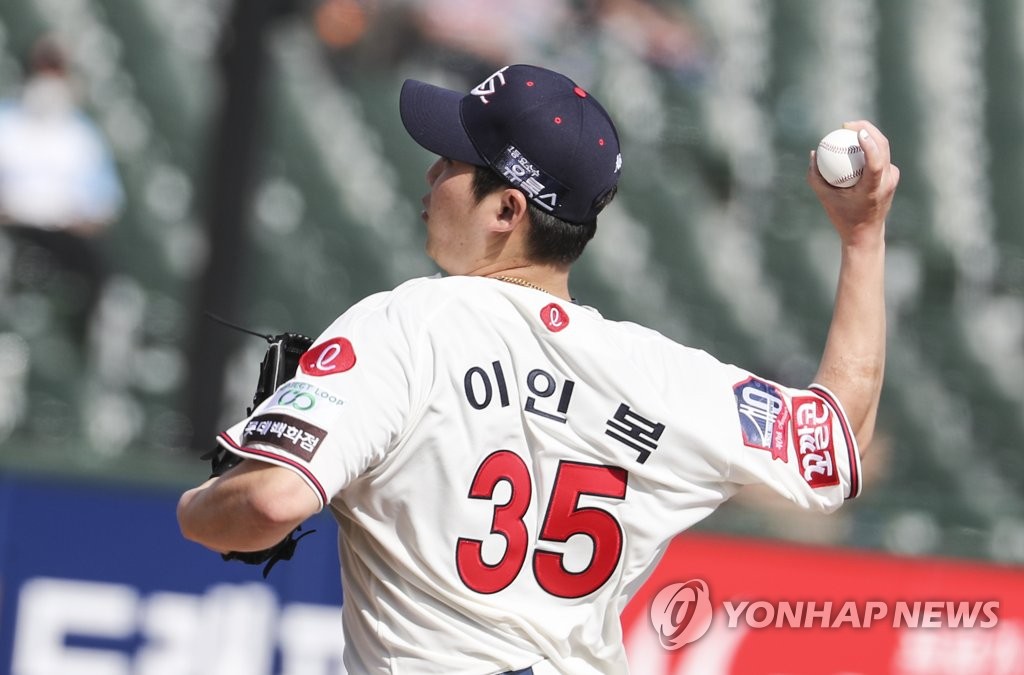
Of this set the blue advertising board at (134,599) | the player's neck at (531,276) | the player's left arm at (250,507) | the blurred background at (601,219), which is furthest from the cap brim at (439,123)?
the blurred background at (601,219)

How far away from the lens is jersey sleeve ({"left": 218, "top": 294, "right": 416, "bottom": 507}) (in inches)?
77.7

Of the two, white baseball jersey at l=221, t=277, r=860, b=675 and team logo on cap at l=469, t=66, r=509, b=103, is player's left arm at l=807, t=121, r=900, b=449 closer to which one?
white baseball jersey at l=221, t=277, r=860, b=675

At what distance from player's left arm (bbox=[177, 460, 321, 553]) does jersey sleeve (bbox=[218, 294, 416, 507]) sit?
0.02 m

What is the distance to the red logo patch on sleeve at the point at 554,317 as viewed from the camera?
2.23 m

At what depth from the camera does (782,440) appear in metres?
2.38

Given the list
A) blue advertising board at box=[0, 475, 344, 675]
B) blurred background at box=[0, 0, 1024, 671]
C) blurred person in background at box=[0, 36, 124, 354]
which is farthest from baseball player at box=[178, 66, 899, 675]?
blurred person in background at box=[0, 36, 124, 354]

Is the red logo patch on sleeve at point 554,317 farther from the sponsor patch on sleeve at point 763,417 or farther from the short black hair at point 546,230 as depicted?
the sponsor patch on sleeve at point 763,417

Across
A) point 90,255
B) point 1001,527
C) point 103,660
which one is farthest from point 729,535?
point 90,255

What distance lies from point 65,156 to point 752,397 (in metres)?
4.85

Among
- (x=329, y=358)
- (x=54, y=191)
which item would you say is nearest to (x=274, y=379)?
(x=329, y=358)

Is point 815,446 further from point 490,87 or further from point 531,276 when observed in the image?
point 490,87

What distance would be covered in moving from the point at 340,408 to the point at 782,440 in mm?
771

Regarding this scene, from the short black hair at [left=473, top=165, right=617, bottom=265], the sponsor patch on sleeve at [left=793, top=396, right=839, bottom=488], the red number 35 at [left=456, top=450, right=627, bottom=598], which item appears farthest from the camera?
the sponsor patch on sleeve at [left=793, top=396, right=839, bottom=488]

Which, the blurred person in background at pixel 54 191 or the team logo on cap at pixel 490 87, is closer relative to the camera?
the team logo on cap at pixel 490 87
